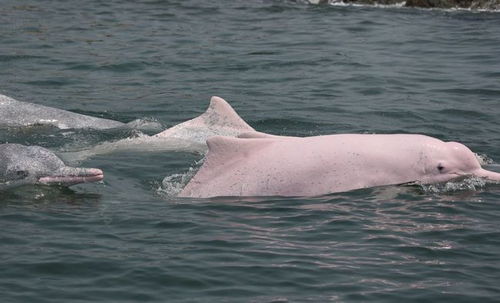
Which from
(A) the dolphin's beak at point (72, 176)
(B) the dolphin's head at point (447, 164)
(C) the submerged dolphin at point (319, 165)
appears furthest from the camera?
(A) the dolphin's beak at point (72, 176)

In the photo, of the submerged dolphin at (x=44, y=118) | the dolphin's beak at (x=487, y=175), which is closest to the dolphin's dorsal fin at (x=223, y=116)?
the submerged dolphin at (x=44, y=118)

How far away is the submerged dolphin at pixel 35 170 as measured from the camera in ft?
37.6

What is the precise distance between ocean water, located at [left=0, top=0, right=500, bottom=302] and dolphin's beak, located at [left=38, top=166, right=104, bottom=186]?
0.41ft

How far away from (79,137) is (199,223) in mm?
5697

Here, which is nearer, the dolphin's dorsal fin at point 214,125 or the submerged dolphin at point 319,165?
the submerged dolphin at point 319,165

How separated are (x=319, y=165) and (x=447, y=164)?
56.0 inches

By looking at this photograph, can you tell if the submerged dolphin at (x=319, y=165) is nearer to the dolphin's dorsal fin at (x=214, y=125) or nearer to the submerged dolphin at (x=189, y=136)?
the dolphin's dorsal fin at (x=214, y=125)

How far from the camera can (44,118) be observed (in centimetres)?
1584

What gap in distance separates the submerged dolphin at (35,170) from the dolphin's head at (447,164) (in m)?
3.68

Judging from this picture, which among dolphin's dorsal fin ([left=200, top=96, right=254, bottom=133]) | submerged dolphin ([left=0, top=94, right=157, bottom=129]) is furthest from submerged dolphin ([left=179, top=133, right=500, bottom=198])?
submerged dolphin ([left=0, top=94, right=157, bottom=129])

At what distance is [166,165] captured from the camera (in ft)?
43.2

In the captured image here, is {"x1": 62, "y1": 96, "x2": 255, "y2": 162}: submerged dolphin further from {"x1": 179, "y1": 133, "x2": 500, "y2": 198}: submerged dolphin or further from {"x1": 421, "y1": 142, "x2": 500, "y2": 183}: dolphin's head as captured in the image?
{"x1": 421, "y1": 142, "x2": 500, "y2": 183}: dolphin's head

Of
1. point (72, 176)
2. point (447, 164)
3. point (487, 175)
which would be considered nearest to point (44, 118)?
point (72, 176)

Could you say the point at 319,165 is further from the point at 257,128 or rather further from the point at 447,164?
the point at 257,128
